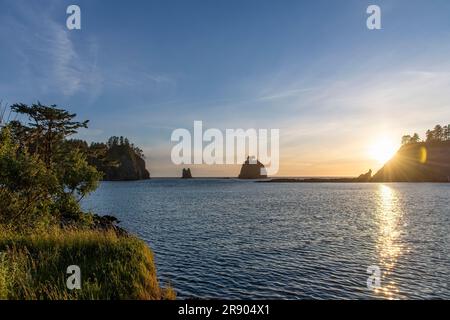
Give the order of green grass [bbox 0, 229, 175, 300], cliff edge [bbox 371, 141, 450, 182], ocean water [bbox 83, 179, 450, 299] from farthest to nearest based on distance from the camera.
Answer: cliff edge [bbox 371, 141, 450, 182]
ocean water [bbox 83, 179, 450, 299]
green grass [bbox 0, 229, 175, 300]

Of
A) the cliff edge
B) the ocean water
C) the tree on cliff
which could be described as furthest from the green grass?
the cliff edge

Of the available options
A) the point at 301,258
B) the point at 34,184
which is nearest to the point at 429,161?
the point at 301,258

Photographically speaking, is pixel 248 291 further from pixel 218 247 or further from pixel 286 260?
pixel 218 247

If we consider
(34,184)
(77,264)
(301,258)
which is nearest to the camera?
(77,264)

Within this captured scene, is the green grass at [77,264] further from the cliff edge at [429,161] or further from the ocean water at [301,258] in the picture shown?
the cliff edge at [429,161]

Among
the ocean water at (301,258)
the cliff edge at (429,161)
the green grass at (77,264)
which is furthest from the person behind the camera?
the cliff edge at (429,161)

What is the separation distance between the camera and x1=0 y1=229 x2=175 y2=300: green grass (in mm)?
10141

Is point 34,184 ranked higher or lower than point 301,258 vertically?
higher

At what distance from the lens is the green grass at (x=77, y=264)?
10141 millimetres

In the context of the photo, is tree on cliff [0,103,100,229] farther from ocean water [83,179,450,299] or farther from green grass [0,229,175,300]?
ocean water [83,179,450,299]

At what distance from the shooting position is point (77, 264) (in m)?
13.5

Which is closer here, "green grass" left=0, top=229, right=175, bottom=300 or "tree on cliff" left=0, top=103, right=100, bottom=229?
"green grass" left=0, top=229, right=175, bottom=300

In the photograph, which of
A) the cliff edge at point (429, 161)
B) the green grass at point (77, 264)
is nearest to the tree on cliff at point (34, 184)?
the green grass at point (77, 264)

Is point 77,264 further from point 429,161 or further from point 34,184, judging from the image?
point 429,161
